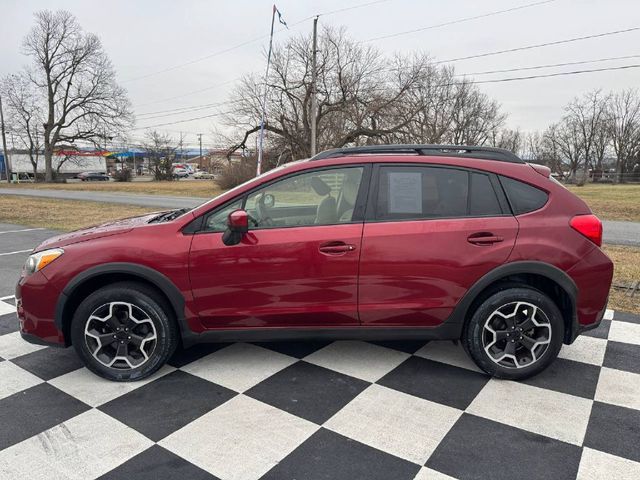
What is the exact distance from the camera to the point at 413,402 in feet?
9.11

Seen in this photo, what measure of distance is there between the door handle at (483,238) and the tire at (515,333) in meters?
0.36

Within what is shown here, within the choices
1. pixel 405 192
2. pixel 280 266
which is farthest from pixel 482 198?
pixel 280 266

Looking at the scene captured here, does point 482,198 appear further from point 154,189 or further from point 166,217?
point 154,189

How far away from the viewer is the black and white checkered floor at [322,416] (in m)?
2.18

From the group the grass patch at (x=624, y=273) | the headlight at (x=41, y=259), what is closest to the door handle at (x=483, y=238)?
the grass patch at (x=624, y=273)

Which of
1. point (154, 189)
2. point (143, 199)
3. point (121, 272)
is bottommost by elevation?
point (121, 272)

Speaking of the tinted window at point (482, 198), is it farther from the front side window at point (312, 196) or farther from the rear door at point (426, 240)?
the front side window at point (312, 196)

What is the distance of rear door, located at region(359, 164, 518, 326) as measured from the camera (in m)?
2.92

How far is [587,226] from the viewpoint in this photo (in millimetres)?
2975

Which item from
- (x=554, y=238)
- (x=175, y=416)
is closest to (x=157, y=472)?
(x=175, y=416)

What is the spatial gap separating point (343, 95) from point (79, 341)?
27.8 m

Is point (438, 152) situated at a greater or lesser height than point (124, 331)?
greater

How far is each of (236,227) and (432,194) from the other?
1.36 meters

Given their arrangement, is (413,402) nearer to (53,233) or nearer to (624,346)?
(624,346)
